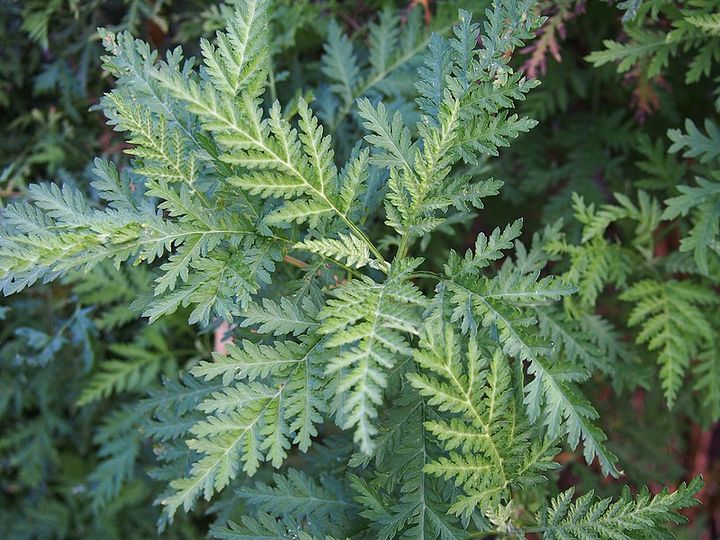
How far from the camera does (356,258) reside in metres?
1.15

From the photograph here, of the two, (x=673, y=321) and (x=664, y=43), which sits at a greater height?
(x=664, y=43)

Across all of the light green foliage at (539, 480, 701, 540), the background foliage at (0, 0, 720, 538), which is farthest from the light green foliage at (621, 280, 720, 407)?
the light green foliage at (539, 480, 701, 540)

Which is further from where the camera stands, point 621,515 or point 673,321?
point 673,321

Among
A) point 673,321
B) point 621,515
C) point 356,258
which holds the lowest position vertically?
point 673,321

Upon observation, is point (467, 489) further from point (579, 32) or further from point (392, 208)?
point (579, 32)

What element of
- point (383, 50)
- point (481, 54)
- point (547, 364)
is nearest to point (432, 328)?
point (547, 364)

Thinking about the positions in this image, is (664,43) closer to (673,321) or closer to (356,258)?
(673,321)

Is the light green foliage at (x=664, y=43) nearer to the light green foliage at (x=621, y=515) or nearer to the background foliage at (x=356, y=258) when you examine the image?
the background foliage at (x=356, y=258)

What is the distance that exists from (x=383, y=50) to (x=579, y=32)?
67 centimetres

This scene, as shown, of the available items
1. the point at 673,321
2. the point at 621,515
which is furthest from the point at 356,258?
the point at 673,321

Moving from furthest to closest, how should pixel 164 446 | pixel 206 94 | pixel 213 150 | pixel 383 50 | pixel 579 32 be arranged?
pixel 579 32 < pixel 383 50 < pixel 164 446 < pixel 213 150 < pixel 206 94

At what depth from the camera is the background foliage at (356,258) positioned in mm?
1182

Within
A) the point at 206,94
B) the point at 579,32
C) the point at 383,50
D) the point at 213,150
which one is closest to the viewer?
the point at 206,94

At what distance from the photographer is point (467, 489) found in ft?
3.71
